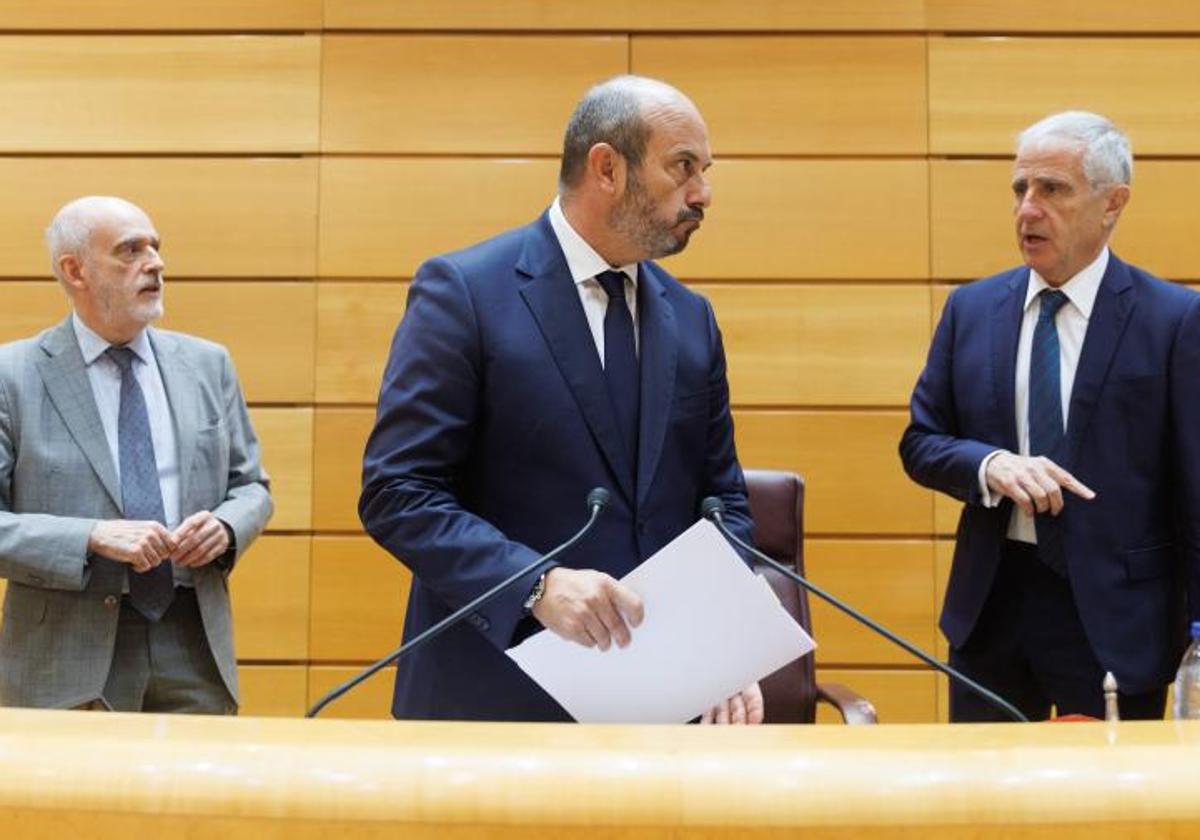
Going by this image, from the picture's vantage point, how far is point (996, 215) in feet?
13.9

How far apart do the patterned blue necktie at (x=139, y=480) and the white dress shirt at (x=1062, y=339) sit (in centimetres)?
160

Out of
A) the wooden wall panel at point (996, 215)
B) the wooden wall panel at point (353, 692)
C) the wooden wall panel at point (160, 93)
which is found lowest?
the wooden wall panel at point (353, 692)

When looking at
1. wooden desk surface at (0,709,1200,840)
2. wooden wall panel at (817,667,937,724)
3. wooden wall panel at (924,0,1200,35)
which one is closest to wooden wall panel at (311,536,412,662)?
wooden wall panel at (817,667,937,724)

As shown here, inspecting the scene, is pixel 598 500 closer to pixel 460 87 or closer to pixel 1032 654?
pixel 1032 654

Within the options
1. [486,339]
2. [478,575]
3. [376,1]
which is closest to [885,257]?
[376,1]

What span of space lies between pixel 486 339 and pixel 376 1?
2.60 meters

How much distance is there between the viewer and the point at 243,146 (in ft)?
14.0

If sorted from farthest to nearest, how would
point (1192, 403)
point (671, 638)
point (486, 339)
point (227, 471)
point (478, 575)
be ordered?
point (227, 471)
point (1192, 403)
point (486, 339)
point (478, 575)
point (671, 638)

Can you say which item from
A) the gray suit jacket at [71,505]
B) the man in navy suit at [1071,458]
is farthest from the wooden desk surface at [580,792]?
the gray suit jacket at [71,505]

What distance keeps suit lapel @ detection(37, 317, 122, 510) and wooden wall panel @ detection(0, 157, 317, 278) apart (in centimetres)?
151

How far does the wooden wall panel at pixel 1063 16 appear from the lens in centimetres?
422

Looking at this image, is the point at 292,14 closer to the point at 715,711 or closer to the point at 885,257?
the point at 885,257

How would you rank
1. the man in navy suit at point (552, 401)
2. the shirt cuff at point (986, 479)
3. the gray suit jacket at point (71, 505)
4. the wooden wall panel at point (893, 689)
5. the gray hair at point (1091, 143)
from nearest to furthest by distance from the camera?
the man in navy suit at point (552, 401)
the shirt cuff at point (986, 479)
the gray suit jacket at point (71, 505)
the gray hair at point (1091, 143)
the wooden wall panel at point (893, 689)

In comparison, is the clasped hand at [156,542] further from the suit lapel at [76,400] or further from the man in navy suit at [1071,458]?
the man in navy suit at [1071,458]
